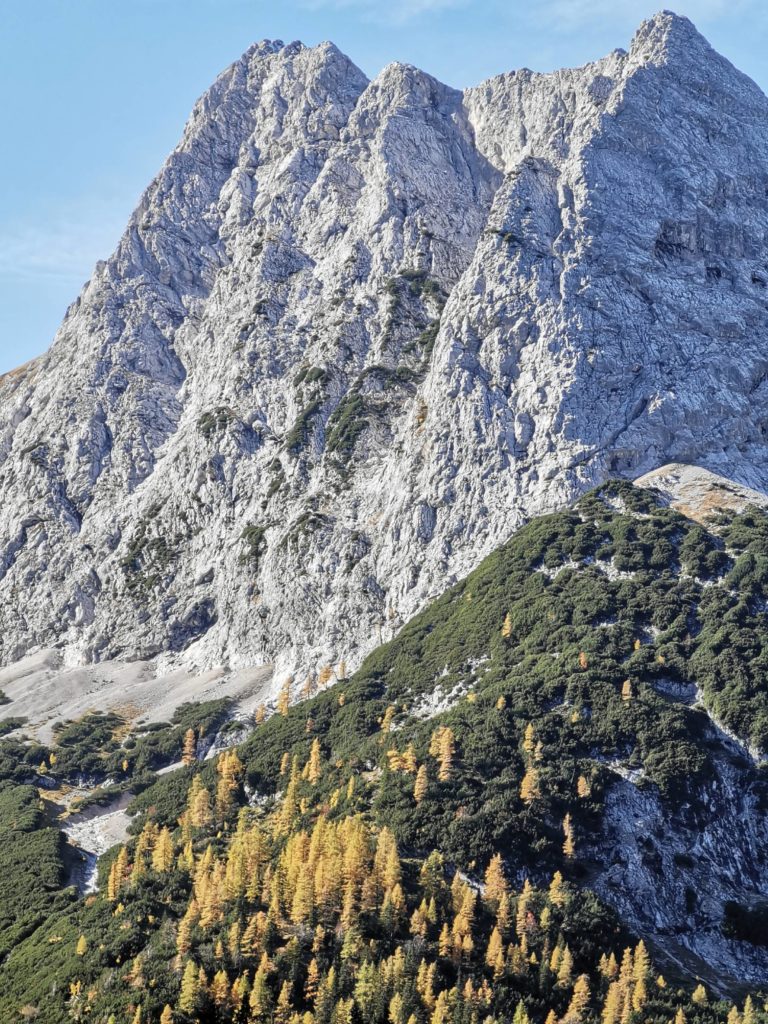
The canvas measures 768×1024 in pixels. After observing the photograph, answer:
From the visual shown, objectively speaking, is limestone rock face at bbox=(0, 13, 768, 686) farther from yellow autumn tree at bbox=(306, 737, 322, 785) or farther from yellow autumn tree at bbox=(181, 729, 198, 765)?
yellow autumn tree at bbox=(306, 737, 322, 785)

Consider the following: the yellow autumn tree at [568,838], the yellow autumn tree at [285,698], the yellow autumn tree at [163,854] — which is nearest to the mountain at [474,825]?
the yellow autumn tree at [163,854]

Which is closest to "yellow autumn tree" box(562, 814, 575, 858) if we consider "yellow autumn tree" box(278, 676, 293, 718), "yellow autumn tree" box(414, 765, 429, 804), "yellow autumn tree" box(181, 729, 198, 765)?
"yellow autumn tree" box(414, 765, 429, 804)

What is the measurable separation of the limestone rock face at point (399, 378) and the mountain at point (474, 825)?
49.1 ft

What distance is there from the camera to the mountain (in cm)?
6488

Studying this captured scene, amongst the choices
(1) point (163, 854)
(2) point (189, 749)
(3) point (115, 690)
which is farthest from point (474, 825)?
(3) point (115, 690)

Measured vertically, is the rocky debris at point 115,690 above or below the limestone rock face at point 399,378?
below

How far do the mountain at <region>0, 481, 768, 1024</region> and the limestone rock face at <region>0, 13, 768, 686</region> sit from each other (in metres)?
15.0

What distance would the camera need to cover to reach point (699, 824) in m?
76.8

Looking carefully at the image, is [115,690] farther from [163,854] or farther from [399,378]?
[399,378]

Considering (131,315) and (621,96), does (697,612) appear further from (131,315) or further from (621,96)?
(131,315)

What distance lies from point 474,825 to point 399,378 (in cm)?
9045

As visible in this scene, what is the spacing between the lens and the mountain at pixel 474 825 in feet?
213

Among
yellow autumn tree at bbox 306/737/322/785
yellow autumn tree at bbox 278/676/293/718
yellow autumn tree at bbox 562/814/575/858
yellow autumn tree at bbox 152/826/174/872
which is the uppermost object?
yellow autumn tree at bbox 278/676/293/718

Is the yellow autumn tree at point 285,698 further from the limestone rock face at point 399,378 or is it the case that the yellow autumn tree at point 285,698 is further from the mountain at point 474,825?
the limestone rock face at point 399,378
